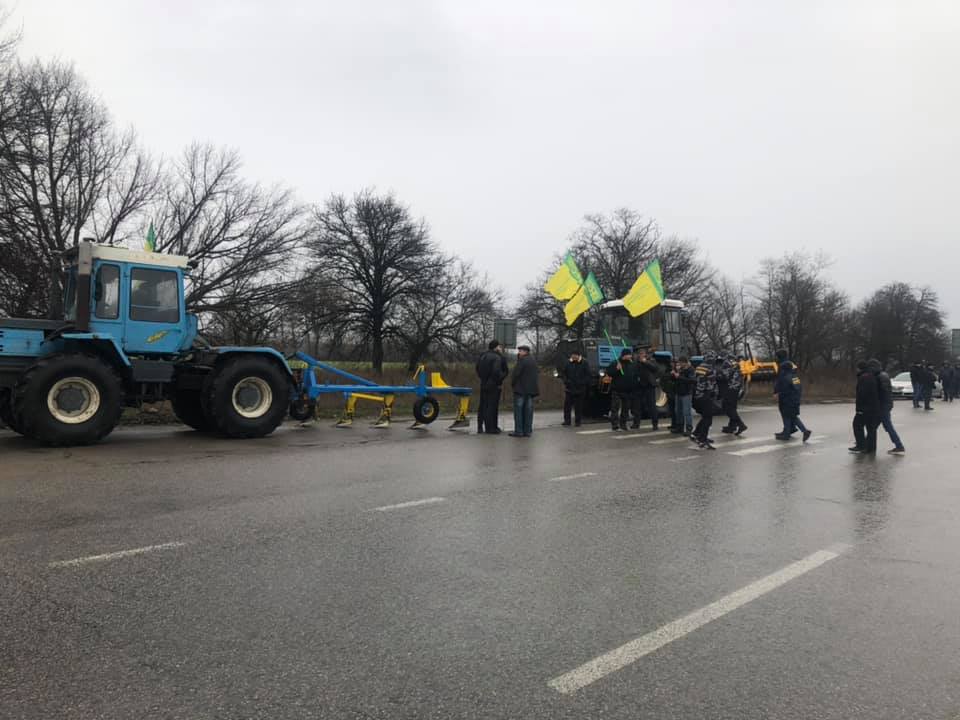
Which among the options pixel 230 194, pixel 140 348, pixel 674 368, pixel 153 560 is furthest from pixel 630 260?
pixel 153 560

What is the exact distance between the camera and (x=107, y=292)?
1115 cm

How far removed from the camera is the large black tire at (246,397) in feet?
38.1

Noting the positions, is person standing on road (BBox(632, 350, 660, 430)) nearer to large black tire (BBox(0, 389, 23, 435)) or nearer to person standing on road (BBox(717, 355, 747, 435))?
person standing on road (BBox(717, 355, 747, 435))

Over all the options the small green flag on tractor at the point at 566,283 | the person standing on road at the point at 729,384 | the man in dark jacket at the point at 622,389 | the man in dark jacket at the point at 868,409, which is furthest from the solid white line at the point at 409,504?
the small green flag on tractor at the point at 566,283

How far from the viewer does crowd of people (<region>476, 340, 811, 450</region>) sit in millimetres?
12547

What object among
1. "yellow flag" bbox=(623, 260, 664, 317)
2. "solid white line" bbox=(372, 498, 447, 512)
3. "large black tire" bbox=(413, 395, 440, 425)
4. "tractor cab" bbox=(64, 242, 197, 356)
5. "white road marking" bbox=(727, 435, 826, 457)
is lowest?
"solid white line" bbox=(372, 498, 447, 512)

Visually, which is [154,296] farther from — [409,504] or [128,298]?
[409,504]

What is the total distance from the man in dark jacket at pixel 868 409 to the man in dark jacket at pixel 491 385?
6.36m

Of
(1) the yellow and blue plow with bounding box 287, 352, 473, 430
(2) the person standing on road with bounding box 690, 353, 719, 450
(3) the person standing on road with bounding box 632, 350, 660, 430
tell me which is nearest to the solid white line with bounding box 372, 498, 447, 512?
(2) the person standing on road with bounding box 690, 353, 719, 450

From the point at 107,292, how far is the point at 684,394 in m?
10.8

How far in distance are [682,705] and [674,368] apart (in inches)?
489

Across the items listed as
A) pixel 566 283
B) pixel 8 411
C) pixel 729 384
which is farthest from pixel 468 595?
pixel 566 283

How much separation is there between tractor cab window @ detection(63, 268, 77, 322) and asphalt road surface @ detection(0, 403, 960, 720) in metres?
3.58

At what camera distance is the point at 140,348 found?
37.8 feet
